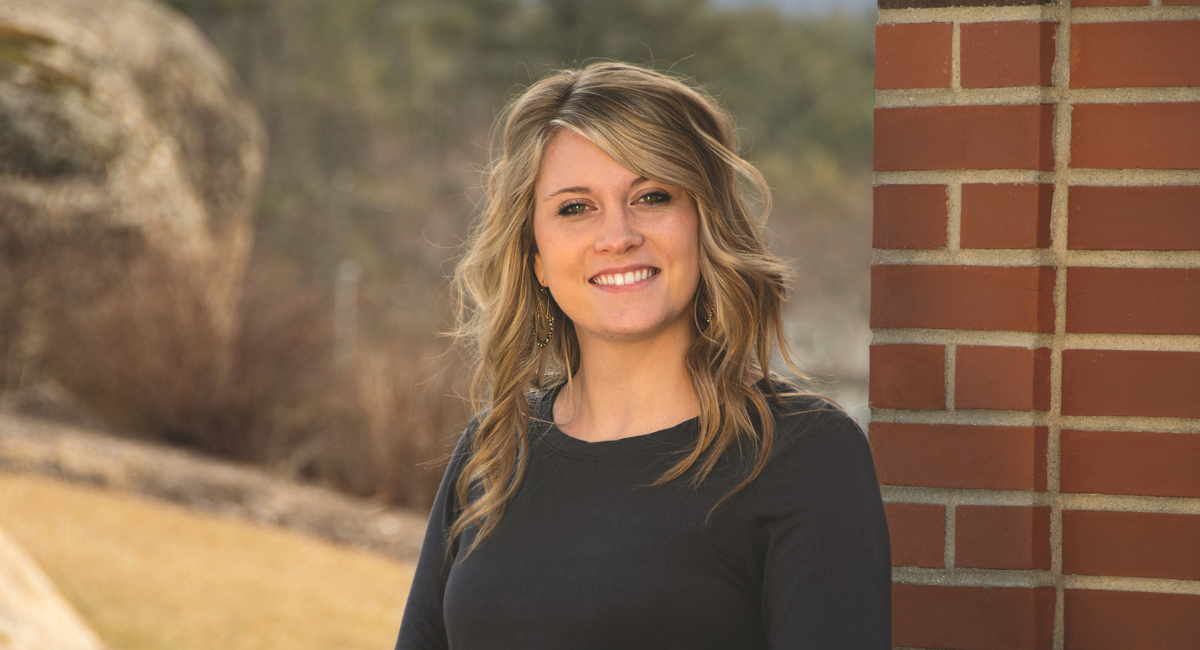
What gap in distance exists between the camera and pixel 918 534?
156 centimetres

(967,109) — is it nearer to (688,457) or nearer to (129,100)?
(688,457)

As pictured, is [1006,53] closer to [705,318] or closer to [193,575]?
[705,318]

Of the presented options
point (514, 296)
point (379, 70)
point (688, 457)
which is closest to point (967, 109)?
point (688, 457)

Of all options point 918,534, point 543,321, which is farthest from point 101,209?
point 918,534

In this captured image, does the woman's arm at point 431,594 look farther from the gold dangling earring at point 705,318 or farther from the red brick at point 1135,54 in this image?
the red brick at point 1135,54

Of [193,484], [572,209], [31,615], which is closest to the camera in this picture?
[572,209]

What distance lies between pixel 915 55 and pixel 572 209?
23.4 inches

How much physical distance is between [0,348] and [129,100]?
2.42 meters

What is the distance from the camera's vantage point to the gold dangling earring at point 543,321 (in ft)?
6.49

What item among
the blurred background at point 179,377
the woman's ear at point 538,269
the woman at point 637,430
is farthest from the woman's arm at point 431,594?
the blurred background at point 179,377

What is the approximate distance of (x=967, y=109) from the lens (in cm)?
154

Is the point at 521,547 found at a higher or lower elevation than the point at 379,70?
lower

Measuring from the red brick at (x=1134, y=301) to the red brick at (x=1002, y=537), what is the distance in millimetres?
283

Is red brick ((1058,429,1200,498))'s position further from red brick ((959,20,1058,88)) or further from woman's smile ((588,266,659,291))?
woman's smile ((588,266,659,291))
